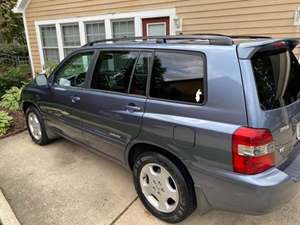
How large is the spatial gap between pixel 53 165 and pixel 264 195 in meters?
2.93

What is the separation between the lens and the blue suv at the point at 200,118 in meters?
1.97

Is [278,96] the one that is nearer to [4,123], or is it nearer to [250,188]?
[250,188]

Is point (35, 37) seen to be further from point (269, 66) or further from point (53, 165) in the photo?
point (269, 66)

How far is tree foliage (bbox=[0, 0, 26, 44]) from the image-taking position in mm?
15812

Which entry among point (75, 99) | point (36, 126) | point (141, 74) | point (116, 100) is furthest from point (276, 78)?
point (36, 126)

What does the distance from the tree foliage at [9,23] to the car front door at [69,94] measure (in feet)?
47.6

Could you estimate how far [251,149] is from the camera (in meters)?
1.92

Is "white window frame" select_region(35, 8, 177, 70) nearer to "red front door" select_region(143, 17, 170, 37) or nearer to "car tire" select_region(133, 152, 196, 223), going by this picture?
"red front door" select_region(143, 17, 170, 37)

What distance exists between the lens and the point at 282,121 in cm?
207

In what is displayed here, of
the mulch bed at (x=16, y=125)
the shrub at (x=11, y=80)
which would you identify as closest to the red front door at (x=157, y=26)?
the mulch bed at (x=16, y=125)

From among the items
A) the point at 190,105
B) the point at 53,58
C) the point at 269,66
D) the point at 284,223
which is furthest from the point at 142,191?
the point at 53,58

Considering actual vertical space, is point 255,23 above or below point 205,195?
above

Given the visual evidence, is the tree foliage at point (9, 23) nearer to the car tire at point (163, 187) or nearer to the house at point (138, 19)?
the house at point (138, 19)

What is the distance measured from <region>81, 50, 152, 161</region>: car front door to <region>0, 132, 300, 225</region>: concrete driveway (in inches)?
18.1
